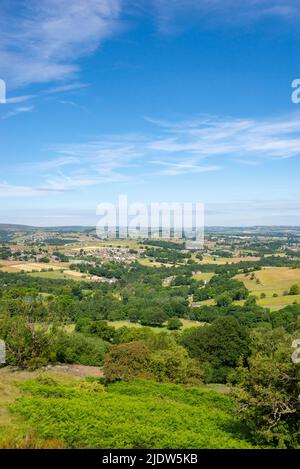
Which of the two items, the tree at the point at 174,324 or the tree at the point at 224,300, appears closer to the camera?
the tree at the point at 174,324

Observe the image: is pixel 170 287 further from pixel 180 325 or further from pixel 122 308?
pixel 180 325

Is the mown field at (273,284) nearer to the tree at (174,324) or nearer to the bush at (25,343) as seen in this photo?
the tree at (174,324)

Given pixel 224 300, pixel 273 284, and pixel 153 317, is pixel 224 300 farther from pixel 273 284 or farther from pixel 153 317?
pixel 153 317

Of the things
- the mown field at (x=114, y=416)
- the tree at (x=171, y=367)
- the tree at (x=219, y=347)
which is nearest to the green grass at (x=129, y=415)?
the mown field at (x=114, y=416)

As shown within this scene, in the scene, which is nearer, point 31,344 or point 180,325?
point 31,344

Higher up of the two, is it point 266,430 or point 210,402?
point 266,430

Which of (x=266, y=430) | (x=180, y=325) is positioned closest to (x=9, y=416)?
(x=266, y=430)

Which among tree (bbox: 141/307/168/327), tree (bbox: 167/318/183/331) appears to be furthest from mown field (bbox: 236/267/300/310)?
tree (bbox: 141/307/168/327)

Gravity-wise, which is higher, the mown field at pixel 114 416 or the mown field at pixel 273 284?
the mown field at pixel 114 416
